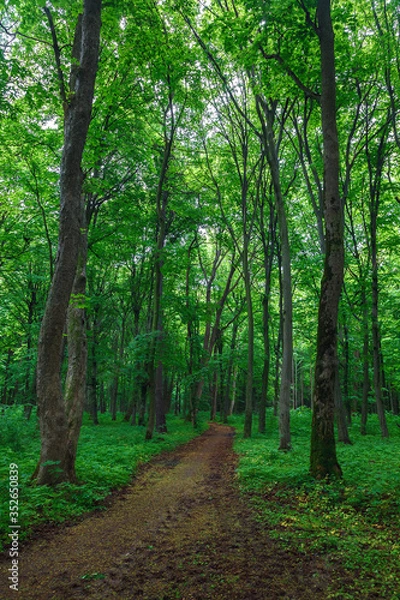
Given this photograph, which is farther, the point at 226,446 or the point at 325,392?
the point at 226,446

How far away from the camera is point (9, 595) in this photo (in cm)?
306

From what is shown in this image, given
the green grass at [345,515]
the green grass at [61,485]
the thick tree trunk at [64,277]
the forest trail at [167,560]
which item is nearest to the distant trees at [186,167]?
the thick tree trunk at [64,277]

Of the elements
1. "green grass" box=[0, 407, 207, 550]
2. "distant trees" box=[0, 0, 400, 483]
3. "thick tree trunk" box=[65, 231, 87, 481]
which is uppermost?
"distant trees" box=[0, 0, 400, 483]

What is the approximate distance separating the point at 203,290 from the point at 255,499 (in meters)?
24.2

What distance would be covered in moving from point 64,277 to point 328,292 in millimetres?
5498

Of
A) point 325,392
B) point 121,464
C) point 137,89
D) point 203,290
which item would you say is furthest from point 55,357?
point 203,290

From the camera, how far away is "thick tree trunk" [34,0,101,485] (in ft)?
20.2

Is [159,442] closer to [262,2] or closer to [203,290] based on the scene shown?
[262,2]

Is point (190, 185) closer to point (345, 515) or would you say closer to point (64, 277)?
point (64, 277)

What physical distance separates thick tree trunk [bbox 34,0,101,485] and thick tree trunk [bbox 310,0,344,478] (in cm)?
502

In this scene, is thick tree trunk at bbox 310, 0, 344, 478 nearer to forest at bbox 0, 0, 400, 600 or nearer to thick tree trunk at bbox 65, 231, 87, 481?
forest at bbox 0, 0, 400, 600

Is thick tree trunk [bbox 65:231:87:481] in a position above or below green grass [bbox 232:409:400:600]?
above

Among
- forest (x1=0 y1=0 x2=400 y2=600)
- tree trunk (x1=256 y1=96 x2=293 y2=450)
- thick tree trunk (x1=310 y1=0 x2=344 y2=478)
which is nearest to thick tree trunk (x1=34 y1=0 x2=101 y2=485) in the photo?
forest (x1=0 y1=0 x2=400 y2=600)

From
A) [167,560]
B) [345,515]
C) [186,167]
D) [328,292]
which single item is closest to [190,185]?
[186,167]
